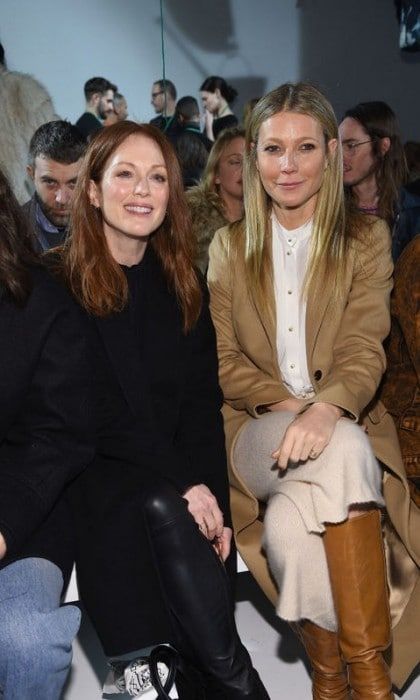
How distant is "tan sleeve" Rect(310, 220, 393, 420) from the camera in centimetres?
261

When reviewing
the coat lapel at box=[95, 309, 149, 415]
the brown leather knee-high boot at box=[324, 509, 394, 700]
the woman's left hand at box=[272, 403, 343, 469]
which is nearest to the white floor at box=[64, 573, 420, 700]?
the brown leather knee-high boot at box=[324, 509, 394, 700]

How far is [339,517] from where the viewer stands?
2320mm

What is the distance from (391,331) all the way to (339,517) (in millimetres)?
774

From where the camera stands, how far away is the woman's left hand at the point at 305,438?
93.8 inches

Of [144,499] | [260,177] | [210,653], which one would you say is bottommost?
[210,653]

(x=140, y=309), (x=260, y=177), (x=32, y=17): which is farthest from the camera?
(x=32, y=17)

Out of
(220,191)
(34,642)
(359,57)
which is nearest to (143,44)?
(359,57)

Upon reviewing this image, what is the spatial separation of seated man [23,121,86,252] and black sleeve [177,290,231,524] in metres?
1.24

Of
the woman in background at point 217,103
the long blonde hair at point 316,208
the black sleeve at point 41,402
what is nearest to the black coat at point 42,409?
the black sleeve at point 41,402

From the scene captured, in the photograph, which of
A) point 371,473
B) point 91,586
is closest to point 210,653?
point 91,586

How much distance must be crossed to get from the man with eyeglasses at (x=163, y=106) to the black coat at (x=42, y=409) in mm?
3293

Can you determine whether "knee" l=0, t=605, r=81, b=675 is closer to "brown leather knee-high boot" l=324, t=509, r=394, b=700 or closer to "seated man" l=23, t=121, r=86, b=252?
"brown leather knee-high boot" l=324, t=509, r=394, b=700

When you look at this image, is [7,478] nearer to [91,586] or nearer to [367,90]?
[91,586]

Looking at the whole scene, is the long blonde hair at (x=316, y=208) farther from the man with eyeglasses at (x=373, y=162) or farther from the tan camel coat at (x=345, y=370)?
the man with eyeglasses at (x=373, y=162)
